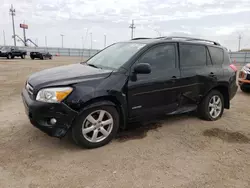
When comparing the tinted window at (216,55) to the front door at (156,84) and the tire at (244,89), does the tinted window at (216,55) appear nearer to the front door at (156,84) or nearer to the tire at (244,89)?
the front door at (156,84)

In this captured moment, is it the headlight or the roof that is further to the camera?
the roof

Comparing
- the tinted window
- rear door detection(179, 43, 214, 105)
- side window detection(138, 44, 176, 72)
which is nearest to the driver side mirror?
side window detection(138, 44, 176, 72)

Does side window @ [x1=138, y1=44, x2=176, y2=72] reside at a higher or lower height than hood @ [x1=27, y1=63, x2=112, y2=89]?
higher

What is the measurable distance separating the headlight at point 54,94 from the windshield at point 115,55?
3.01ft

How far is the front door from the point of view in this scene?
11.5 feet

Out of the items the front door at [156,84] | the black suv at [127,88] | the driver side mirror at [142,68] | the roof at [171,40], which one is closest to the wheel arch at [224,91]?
the black suv at [127,88]

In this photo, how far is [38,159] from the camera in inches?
119

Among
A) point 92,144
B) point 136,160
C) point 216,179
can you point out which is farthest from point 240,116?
point 92,144

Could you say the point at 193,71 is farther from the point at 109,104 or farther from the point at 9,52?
the point at 9,52

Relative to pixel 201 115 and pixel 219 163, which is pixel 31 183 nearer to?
pixel 219 163

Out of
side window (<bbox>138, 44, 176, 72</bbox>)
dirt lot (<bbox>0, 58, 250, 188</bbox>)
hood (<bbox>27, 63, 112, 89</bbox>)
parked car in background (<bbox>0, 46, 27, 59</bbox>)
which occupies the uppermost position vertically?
parked car in background (<bbox>0, 46, 27, 59</bbox>)

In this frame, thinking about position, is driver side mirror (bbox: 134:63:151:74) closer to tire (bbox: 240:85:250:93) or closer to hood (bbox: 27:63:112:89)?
hood (bbox: 27:63:112:89)

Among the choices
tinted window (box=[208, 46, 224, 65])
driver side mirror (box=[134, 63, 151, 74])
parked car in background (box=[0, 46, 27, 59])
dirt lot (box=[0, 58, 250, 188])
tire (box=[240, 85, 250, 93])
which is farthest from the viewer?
parked car in background (box=[0, 46, 27, 59])

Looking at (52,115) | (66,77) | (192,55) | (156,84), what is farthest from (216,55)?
(52,115)
